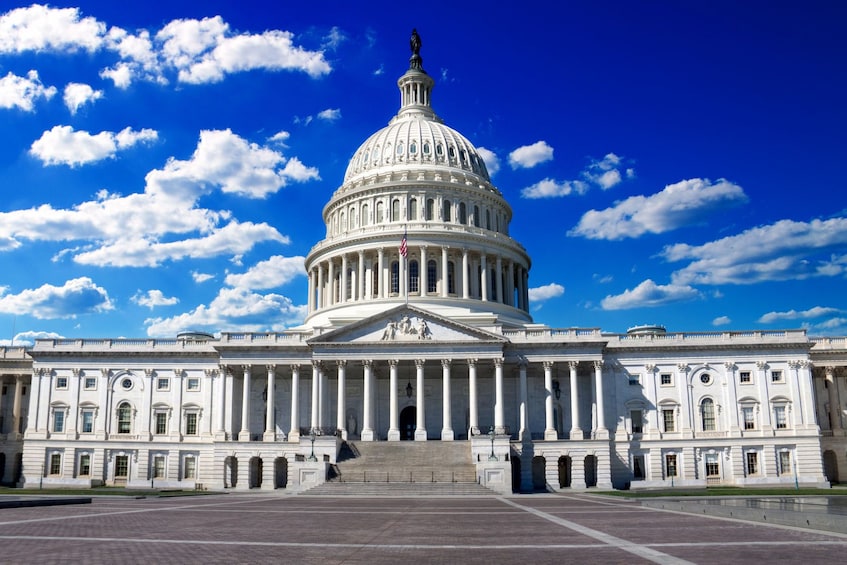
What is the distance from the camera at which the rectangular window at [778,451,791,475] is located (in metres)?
70.7

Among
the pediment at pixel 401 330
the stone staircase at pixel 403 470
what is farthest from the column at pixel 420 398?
the stone staircase at pixel 403 470

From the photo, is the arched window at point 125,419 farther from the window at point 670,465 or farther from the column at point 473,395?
the window at point 670,465

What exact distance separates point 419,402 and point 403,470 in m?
11.1

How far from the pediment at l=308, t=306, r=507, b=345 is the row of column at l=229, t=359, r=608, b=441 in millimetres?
2098

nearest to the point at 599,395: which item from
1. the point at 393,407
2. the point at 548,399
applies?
the point at 548,399

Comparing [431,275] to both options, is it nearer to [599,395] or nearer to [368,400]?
[368,400]

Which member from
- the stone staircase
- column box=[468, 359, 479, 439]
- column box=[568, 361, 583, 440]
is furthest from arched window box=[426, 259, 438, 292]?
the stone staircase

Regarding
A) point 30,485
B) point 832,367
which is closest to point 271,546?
point 30,485

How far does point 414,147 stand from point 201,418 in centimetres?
4274

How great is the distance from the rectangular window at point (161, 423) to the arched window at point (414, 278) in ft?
97.0

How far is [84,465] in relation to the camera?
76500mm

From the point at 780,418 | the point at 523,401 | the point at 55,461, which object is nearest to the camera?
the point at 523,401

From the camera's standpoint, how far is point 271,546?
69.3ft

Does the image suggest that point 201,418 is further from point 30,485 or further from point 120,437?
point 30,485
